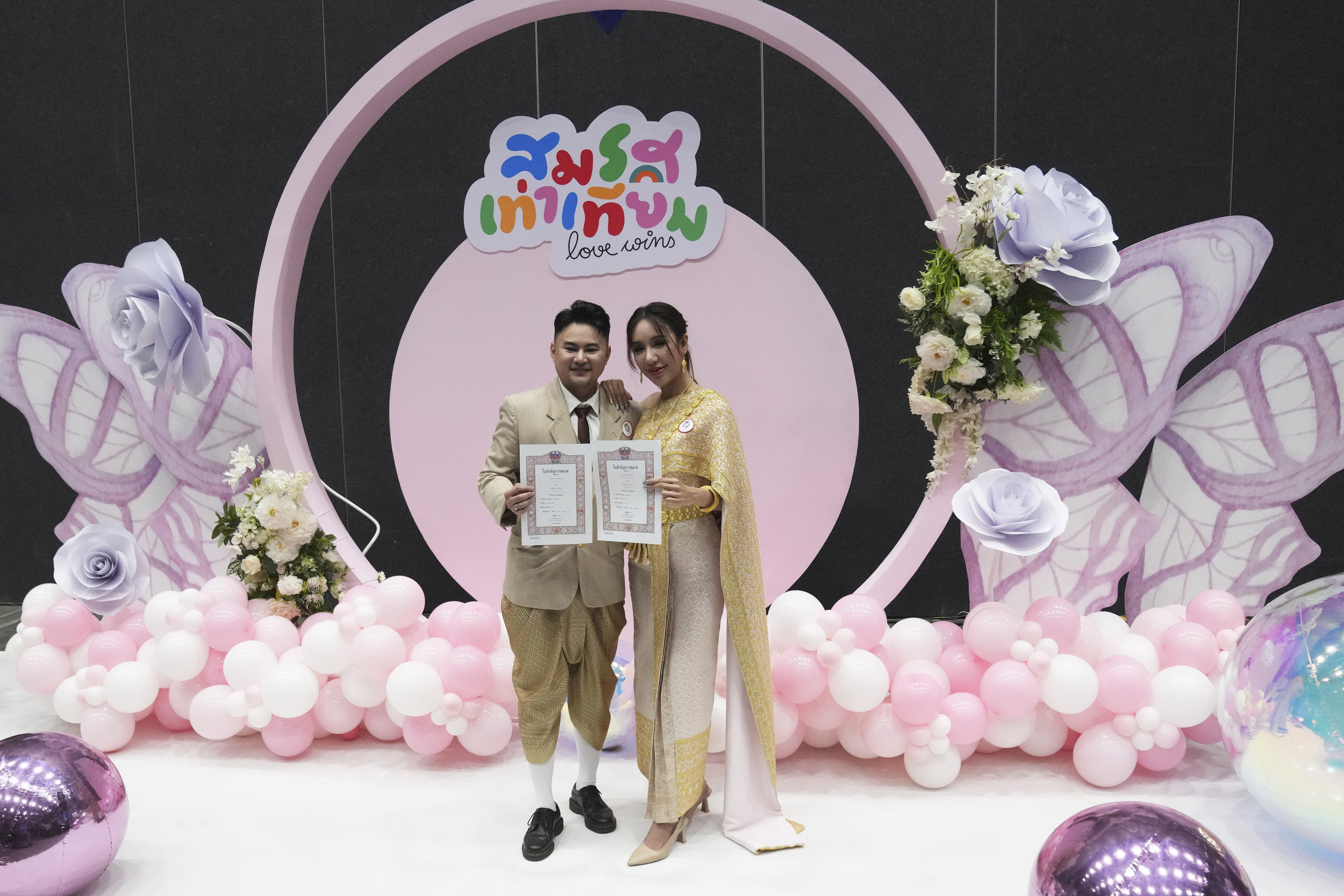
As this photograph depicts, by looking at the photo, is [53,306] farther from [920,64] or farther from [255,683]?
[920,64]

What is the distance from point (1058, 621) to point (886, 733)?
66 centimetres

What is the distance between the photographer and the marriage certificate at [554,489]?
2467 mm

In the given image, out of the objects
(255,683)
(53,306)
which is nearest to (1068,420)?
(255,683)

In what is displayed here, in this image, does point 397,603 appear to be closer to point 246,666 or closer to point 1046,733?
point 246,666

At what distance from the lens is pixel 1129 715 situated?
2.82 meters

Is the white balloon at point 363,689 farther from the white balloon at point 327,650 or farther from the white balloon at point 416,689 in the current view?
the white balloon at point 416,689

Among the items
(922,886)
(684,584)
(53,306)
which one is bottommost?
(922,886)

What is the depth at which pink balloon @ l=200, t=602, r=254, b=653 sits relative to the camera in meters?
3.18

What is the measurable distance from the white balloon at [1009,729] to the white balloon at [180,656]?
2.61 meters

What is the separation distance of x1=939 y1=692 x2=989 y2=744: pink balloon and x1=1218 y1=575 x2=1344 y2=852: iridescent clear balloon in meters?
0.65

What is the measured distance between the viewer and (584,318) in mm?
2480

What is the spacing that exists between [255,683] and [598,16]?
8.78ft

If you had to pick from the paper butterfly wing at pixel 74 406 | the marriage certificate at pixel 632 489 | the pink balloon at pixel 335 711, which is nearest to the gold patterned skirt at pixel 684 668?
the marriage certificate at pixel 632 489

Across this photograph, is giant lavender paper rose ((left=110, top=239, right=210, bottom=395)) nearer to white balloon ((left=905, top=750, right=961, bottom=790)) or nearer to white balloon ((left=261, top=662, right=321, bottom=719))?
white balloon ((left=261, top=662, right=321, bottom=719))
